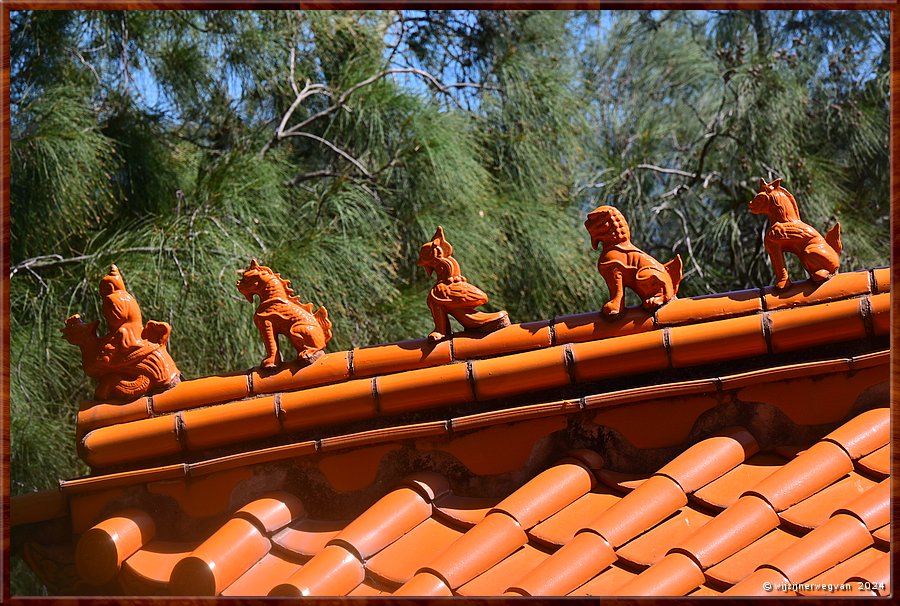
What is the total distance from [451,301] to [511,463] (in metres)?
0.45

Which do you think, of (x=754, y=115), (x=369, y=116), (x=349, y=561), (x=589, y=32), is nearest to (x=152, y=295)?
(x=369, y=116)

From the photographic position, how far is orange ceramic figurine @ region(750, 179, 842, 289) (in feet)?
9.18

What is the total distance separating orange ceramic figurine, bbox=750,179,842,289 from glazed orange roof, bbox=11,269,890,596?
A: 58 mm

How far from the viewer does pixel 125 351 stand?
312 cm

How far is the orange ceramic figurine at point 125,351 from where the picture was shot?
313 cm

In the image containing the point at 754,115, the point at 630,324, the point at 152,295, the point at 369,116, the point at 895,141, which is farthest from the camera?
the point at 754,115

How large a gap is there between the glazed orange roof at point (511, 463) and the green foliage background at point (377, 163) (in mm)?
3282

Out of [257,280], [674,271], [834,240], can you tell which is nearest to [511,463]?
[674,271]

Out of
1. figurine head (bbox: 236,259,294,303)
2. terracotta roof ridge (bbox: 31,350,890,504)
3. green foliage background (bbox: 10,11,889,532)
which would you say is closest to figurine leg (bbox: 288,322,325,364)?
figurine head (bbox: 236,259,294,303)

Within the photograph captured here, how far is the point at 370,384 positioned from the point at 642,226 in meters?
7.07

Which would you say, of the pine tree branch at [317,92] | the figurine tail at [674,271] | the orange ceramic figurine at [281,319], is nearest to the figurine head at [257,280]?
the orange ceramic figurine at [281,319]

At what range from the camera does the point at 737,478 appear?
2.68 m

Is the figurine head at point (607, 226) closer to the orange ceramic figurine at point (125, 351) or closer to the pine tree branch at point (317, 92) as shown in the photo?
the orange ceramic figurine at point (125, 351)

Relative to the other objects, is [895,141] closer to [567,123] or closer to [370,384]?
[370,384]
